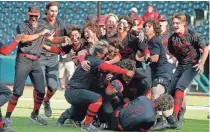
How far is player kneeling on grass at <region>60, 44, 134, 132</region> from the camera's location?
8852mm

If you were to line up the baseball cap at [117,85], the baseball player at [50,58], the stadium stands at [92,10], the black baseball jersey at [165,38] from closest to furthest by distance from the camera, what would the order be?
the baseball cap at [117,85]
the baseball player at [50,58]
the black baseball jersey at [165,38]
the stadium stands at [92,10]

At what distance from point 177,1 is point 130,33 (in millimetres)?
12690

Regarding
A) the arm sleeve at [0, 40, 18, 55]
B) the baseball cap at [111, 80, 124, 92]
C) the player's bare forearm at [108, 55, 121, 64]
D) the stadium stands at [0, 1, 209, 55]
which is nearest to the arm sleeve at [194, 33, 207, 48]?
the player's bare forearm at [108, 55, 121, 64]

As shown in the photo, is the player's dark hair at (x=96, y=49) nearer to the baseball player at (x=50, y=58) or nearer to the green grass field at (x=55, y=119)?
the green grass field at (x=55, y=119)

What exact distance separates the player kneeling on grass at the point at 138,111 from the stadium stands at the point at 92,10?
12.8 metres

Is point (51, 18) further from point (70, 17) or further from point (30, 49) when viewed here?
point (70, 17)

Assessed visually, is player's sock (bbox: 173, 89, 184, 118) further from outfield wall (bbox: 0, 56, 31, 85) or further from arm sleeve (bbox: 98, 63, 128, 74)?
outfield wall (bbox: 0, 56, 31, 85)

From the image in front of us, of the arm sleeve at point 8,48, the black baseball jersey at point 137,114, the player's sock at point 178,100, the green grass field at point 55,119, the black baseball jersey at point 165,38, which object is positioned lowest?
the green grass field at point 55,119

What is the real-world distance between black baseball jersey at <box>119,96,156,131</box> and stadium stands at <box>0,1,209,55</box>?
12.9m

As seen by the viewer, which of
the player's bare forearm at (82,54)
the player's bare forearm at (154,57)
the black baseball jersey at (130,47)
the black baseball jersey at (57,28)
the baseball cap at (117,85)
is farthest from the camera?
the black baseball jersey at (57,28)

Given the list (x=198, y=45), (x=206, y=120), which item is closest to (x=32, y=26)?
(x=198, y=45)

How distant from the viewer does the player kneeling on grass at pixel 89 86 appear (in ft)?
29.0

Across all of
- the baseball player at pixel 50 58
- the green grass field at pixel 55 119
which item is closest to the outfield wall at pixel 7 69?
the green grass field at pixel 55 119

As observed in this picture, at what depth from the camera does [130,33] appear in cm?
996
